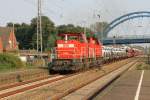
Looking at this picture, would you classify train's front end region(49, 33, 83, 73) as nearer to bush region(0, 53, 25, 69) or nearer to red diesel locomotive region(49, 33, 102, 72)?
red diesel locomotive region(49, 33, 102, 72)

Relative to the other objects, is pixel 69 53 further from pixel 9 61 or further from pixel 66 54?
pixel 9 61

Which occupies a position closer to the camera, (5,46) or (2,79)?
(2,79)

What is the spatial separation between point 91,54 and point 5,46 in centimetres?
5116

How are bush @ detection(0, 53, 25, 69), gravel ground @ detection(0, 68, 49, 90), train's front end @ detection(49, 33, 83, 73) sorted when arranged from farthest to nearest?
bush @ detection(0, 53, 25, 69)
train's front end @ detection(49, 33, 83, 73)
gravel ground @ detection(0, 68, 49, 90)

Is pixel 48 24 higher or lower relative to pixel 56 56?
higher

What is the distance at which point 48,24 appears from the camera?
129m

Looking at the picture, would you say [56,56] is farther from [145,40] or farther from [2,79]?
[145,40]

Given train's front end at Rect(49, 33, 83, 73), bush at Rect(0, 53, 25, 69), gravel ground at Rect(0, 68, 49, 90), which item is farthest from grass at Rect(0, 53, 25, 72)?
gravel ground at Rect(0, 68, 49, 90)

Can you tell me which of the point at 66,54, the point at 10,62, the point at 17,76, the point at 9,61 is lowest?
the point at 17,76

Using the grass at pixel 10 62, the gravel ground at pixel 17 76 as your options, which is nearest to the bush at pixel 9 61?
the grass at pixel 10 62

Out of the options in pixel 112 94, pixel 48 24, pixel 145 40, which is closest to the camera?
pixel 112 94

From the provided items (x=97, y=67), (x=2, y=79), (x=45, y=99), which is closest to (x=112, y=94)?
(x=45, y=99)

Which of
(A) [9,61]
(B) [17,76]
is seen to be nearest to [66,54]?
(A) [9,61]

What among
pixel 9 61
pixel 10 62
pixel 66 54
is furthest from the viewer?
pixel 10 62
